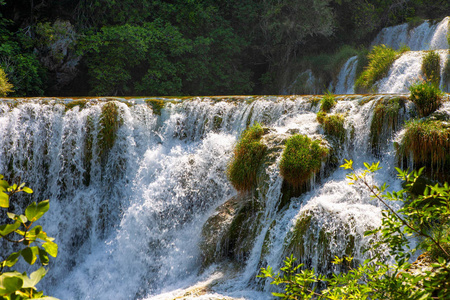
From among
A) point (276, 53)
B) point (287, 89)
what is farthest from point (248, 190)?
point (276, 53)

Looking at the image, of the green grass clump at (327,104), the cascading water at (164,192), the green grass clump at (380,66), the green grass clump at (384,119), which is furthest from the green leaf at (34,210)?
the green grass clump at (380,66)

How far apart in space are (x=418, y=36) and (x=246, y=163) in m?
11.2

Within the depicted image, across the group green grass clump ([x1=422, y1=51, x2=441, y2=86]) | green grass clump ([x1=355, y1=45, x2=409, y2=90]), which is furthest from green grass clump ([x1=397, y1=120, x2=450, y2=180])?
green grass clump ([x1=355, y1=45, x2=409, y2=90])

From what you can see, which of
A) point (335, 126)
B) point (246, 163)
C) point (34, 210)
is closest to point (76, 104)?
point (246, 163)

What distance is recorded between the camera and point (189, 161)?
7973 millimetres

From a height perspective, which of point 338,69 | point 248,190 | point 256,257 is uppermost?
point 338,69

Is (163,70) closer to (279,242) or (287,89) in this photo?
(287,89)

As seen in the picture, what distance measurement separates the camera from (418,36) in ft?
46.7

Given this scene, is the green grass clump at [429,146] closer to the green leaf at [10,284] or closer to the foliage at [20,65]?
the green leaf at [10,284]

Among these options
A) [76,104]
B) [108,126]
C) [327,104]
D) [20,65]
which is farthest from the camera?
[20,65]

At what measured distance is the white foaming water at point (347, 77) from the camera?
13746 mm

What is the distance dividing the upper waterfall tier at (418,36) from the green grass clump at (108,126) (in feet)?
32.7

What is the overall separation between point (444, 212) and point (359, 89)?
10.8 m

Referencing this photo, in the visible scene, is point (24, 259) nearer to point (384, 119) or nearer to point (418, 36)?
point (384, 119)
